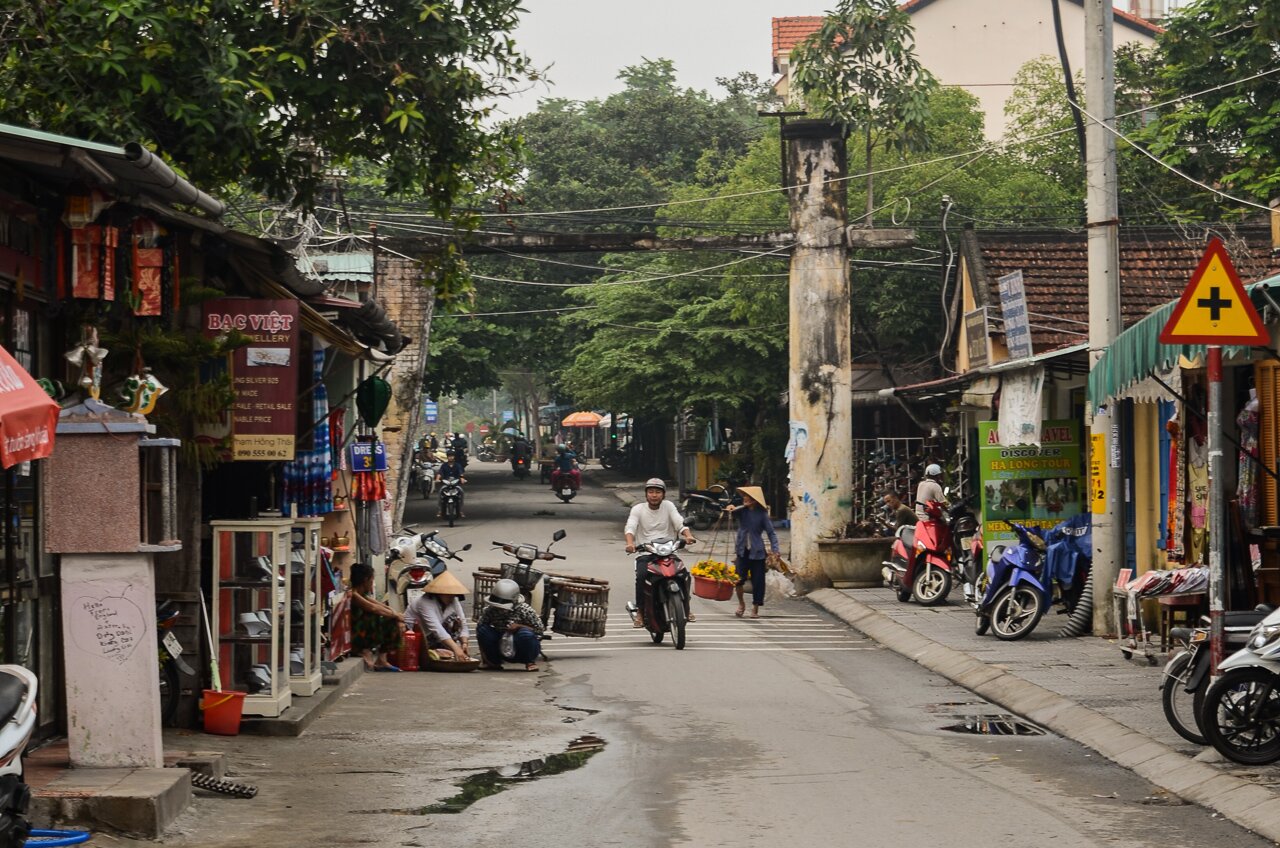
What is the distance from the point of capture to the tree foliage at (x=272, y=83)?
36.3 ft

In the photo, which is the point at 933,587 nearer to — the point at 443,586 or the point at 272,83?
the point at 443,586

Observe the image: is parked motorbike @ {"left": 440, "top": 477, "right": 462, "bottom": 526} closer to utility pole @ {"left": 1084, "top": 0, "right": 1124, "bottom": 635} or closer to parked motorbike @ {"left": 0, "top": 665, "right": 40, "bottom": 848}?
utility pole @ {"left": 1084, "top": 0, "right": 1124, "bottom": 635}

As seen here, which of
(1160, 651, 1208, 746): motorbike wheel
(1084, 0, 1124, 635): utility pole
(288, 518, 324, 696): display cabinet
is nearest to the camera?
(1160, 651, 1208, 746): motorbike wheel

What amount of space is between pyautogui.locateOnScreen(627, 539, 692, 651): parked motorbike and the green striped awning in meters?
5.36

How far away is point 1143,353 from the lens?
10961 mm

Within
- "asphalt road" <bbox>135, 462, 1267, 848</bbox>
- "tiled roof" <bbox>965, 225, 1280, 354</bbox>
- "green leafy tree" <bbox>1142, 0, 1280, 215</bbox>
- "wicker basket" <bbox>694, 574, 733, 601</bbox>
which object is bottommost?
"asphalt road" <bbox>135, 462, 1267, 848</bbox>

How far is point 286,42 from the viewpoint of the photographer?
11.9m

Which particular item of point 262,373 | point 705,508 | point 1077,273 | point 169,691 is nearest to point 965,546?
point 1077,273

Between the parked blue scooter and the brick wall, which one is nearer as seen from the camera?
the parked blue scooter

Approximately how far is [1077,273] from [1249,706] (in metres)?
16.8

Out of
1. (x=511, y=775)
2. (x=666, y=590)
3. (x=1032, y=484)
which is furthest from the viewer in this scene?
(x=1032, y=484)

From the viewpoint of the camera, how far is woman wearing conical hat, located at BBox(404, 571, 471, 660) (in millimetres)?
14852

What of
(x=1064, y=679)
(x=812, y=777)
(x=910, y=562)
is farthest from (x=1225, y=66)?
(x=812, y=777)

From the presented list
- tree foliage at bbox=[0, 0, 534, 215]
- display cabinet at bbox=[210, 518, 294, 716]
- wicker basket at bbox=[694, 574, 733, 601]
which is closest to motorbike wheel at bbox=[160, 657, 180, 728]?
display cabinet at bbox=[210, 518, 294, 716]
